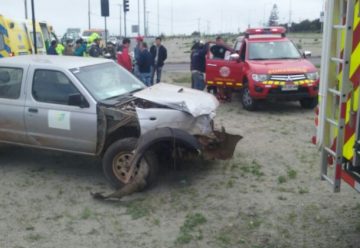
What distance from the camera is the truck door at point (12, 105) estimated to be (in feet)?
23.3

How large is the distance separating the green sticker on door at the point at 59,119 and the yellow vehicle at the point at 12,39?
416 inches

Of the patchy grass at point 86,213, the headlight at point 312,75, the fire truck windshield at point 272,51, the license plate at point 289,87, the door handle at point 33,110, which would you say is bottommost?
the patchy grass at point 86,213

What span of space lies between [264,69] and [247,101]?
38.6 inches

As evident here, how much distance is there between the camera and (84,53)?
1708 cm

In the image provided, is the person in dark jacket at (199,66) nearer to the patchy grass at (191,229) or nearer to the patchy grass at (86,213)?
the patchy grass at (86,213)

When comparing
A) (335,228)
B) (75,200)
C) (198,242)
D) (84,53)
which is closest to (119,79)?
(75,200)

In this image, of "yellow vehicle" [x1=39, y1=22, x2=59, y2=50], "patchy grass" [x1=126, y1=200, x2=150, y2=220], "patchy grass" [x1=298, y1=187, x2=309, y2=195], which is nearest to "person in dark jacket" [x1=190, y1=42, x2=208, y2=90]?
"patchy grass" [x1=298, y1=187, x2=309, y2=195]

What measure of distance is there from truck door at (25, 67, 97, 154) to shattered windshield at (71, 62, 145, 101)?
17cm

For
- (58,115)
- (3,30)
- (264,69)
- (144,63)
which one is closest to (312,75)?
(264,69)

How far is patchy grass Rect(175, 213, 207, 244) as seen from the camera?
16.5 ft

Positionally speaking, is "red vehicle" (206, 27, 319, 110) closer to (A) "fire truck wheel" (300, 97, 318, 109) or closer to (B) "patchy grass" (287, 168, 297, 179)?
(A) "fire truck wheel" (300, 97, 318, 109)

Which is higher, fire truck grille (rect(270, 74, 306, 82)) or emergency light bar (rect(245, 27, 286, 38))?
emergency light bar (rect(245, 27, 286, 38))

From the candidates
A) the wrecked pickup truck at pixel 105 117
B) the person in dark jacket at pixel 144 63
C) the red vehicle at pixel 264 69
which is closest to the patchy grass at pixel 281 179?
the wrecked pickup truck at pixel 105 117

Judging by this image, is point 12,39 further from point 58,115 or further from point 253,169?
point 253,169
